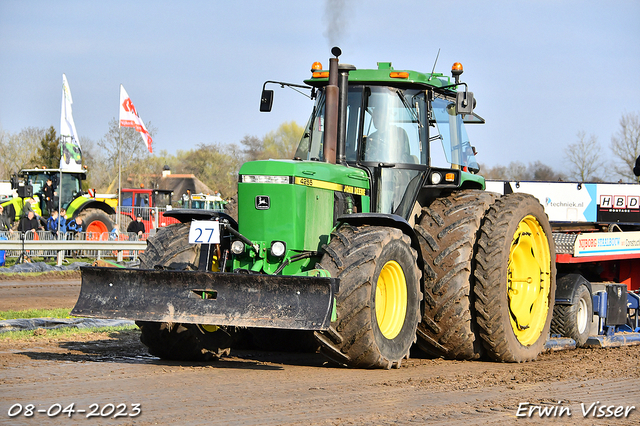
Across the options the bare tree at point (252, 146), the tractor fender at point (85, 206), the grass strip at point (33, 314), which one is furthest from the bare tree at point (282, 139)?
the grass strip at point (33, 314)

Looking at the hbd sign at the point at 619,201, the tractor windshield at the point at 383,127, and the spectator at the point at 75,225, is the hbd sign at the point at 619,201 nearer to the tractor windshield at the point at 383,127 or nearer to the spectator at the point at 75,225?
the tractor windshield at the point at 383,127

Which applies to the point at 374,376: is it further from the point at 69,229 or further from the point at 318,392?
the point at 69,229

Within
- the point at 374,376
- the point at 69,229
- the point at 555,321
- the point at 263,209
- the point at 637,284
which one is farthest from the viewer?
the point at 69,229

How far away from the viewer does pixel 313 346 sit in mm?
8523

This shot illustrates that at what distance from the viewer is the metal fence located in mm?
20875

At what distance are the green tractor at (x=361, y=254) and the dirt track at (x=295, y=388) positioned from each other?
34 centimetres

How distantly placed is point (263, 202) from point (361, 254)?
1162mm

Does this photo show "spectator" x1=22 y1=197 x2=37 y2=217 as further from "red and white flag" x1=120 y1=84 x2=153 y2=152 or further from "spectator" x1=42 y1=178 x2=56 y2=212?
"red and white flag" x1=120 y1=84 x2=153 y2=152

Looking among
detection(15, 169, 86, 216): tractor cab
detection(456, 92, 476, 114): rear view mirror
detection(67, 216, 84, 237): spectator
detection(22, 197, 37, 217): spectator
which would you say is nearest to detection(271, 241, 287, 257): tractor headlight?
detection(456, 92, 476, 114): rear view mirror

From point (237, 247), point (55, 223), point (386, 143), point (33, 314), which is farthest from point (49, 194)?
point (237, 247)

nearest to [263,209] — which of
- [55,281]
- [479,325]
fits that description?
[479,325]

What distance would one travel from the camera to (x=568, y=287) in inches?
401

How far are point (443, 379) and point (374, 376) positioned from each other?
60 cm

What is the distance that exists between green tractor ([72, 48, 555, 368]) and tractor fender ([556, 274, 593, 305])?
3.18ft
